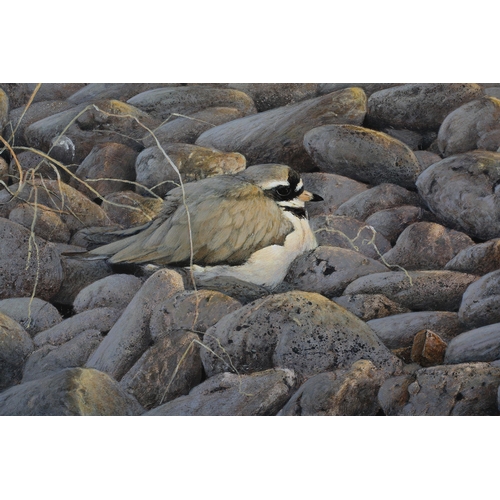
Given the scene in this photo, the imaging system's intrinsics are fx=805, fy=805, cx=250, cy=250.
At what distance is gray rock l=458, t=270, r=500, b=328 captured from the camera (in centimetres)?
292

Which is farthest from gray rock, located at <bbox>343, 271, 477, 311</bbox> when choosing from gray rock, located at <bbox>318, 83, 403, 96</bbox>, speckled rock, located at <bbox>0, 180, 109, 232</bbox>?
speckled rock, located at <bbox>0, 180, 109, 232</bbox>

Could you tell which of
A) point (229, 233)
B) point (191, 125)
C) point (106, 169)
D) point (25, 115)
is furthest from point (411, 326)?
point (25, 115)

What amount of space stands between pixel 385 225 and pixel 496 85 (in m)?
0.76

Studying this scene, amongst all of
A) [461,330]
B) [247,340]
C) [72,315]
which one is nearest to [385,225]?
[461,330]

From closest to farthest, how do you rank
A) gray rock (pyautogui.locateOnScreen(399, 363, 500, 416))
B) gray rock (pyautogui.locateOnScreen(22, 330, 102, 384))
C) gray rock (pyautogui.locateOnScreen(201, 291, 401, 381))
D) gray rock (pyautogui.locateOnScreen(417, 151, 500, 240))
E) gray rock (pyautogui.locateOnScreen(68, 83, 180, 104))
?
gray rock (pyautogui.locateOnScreen(399, 363, 500, 416))
gray rock (pyautogui.locateOnScreen(201, 291, 401, 381))
gray rock (pyautogui.locateOnScreen(22, 330, 102, 384))
gray rock (pyautogui.locateOnScreen(417, 151, 500, 240))
gray rock (pyautogui.locateOnScreen(68, 83, 180, 104))

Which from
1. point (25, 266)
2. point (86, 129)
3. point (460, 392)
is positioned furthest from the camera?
point (86, 129)

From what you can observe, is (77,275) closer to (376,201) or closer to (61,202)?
(61,202)

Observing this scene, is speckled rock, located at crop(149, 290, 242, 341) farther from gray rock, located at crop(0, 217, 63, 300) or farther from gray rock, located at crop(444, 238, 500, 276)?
gray rock, located at crop(444, 238, 500, 276)

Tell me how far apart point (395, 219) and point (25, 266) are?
146 cm

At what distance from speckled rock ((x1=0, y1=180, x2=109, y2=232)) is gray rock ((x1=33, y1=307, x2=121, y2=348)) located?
1.20ft

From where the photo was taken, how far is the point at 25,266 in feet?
10.2

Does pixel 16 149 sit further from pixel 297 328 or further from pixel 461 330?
pixel 461 330

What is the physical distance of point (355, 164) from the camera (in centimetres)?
324

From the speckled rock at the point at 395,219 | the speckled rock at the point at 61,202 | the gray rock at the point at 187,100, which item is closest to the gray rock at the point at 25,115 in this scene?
the speckled rock at the point at 61,202
